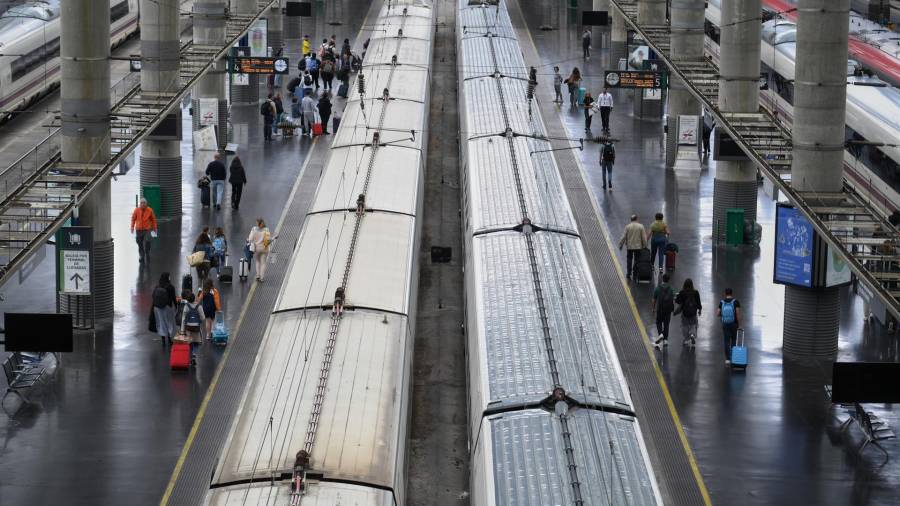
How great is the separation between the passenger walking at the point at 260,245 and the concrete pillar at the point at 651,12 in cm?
2098

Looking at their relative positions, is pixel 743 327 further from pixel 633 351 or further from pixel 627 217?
pixel 627 217

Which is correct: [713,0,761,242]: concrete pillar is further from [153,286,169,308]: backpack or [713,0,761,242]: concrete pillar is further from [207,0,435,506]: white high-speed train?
[153,286,169,308]: backpack

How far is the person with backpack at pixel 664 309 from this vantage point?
28.5 meters

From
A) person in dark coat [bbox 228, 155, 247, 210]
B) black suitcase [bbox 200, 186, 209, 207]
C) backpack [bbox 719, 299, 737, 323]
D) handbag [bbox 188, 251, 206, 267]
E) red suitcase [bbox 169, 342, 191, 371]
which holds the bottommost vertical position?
red suitcase [bbox 169, 342, 191, 371]

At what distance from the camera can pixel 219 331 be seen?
93.0 feet

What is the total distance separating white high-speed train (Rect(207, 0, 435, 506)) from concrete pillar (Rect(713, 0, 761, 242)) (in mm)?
7614

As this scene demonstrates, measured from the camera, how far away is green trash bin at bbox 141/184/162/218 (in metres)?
37.2

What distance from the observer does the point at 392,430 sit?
58.9 ft

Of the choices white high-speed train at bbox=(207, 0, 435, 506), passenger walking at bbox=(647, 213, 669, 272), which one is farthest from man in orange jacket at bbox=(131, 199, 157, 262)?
passenger walking at bbox=(647, 213, 669, 272)

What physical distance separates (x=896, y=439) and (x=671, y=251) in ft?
32.8

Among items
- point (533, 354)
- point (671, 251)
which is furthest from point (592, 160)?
point (533, 354)

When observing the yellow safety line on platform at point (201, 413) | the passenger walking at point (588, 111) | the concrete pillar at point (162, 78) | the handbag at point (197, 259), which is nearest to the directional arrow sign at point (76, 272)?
the yellow safety line on platform at point (201, 413)

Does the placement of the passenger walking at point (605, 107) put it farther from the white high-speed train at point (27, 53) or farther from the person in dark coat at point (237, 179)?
the white high-speed train at point (27, 53)

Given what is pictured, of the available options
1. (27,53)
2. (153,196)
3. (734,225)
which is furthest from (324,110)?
(734,225)
